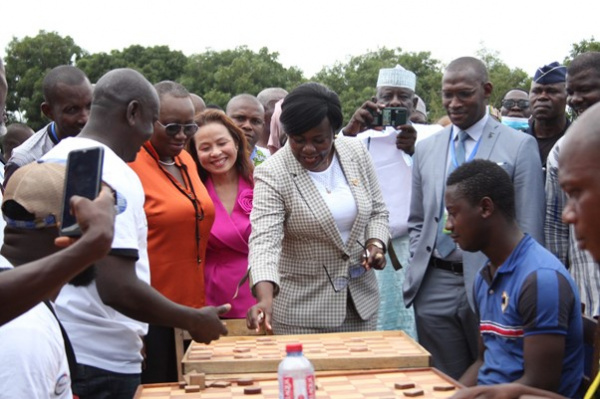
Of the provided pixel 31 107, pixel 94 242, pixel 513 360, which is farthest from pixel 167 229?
pixel 31 107

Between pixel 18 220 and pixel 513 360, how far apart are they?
2.14 m

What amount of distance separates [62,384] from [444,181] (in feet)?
10.1

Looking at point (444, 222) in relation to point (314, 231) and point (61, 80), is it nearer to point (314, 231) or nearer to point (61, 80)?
point (314, 231)

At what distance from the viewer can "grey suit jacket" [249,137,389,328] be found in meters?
4.61

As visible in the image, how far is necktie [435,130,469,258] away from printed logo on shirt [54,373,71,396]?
2.89m

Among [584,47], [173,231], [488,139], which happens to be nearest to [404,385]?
[173,231]

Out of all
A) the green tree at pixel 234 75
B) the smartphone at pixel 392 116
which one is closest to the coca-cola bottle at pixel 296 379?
the smartphone at pixel 392 116

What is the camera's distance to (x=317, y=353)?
12.4ft

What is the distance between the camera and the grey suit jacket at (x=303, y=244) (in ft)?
15.1

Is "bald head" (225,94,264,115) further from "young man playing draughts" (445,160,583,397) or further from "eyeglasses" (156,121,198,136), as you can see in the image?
"young man playing draughts" (445,160,583,397)

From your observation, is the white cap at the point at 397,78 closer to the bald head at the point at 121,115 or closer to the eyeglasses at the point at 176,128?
the eyeglasses at the point at 176,128

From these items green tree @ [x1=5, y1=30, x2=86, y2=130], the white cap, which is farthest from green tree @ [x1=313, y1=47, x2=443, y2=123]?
the white cap

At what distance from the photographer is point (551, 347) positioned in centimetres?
343

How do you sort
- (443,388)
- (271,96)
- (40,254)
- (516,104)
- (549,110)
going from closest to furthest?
1. (40,254)
2. (443,388)
3. (549,110)
4. (271,96)
5. (516,104)
